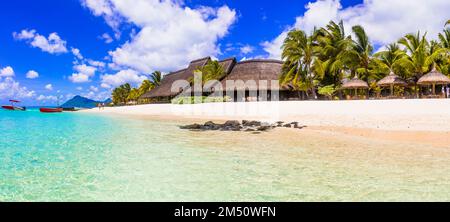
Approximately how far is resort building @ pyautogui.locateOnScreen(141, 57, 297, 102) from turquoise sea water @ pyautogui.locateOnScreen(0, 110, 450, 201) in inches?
805

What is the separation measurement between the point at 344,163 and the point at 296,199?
2258 millimetres

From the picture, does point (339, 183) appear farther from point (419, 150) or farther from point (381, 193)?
point (419, 150)

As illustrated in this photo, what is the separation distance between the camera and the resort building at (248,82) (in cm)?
2731

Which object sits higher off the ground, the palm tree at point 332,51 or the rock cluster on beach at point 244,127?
the palm tree at point 332,51

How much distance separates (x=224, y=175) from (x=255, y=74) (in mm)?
25282

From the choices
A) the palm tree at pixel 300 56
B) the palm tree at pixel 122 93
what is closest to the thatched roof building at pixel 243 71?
the palm tree at pixel 300 56

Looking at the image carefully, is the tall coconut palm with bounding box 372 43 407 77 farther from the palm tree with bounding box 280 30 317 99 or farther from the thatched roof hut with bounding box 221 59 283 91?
the thatched roof hut with bounding box 221 59 283 91

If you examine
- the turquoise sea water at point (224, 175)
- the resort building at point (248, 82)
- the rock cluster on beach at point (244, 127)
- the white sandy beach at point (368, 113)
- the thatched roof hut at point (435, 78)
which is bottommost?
the turquoise sea water at point (224, 175)

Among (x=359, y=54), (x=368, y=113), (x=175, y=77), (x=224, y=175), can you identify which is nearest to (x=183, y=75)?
(x=175, y=77)

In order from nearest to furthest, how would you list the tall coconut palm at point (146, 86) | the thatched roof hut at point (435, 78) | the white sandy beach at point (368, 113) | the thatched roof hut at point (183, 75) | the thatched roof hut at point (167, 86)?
the white sandy beach at point (368, 113) < the thatched roof hut at point (435, 78) < the thatched roof hut at point (183, 75) < the thatched roof hut at point (167, 86) < the tall coconut palm at point (146, 86)

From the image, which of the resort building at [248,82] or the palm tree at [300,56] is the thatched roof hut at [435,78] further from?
the resort building at [248,82]

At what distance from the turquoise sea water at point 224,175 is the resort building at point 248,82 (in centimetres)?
2044

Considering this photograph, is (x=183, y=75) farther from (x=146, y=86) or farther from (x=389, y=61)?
(x=389, y=61)
